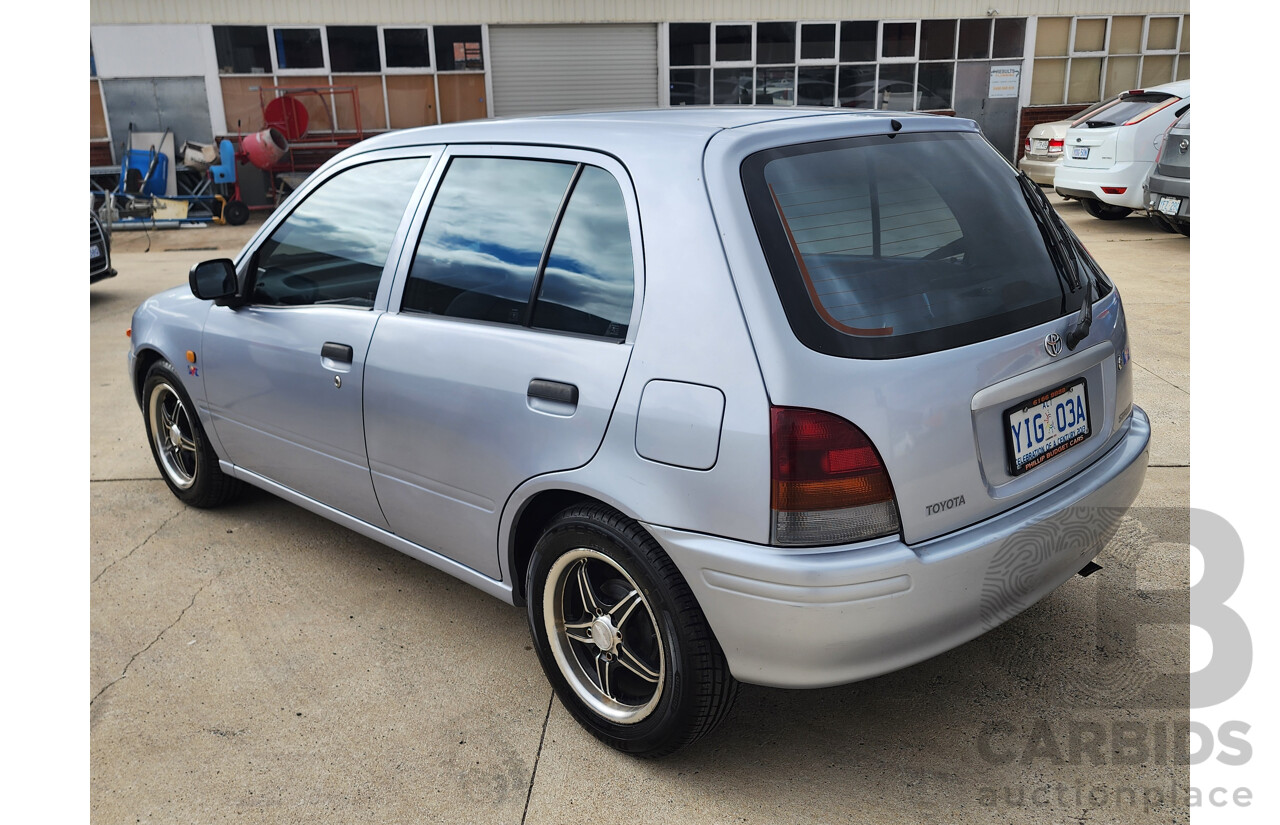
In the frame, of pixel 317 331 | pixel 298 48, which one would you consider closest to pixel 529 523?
pixel 317 331

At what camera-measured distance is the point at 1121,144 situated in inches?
447

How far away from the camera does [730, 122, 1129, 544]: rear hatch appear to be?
214cm

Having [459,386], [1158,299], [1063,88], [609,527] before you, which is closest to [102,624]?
[459,386]

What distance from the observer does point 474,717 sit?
2.85 m

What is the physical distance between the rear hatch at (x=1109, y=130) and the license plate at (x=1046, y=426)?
10409 millimetres

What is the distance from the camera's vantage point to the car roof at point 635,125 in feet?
8.20

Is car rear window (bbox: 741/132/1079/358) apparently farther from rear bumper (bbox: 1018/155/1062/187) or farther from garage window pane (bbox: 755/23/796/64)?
garage window pane (bbox: 755/23/796/64)

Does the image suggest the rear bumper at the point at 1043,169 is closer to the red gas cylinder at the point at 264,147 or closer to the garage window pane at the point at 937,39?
the garage window pane at the point at 937,39

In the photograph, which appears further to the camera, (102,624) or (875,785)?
(102,624)

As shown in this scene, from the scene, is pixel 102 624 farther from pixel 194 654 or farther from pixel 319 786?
pixel 319 786

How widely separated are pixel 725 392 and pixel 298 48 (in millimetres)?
19585

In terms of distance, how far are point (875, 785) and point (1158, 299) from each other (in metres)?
7.03

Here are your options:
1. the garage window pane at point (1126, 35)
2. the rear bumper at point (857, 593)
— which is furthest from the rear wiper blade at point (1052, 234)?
the garage window pane at point (1126, 35)

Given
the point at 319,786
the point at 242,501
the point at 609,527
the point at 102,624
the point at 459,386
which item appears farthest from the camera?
the point at 242,501
